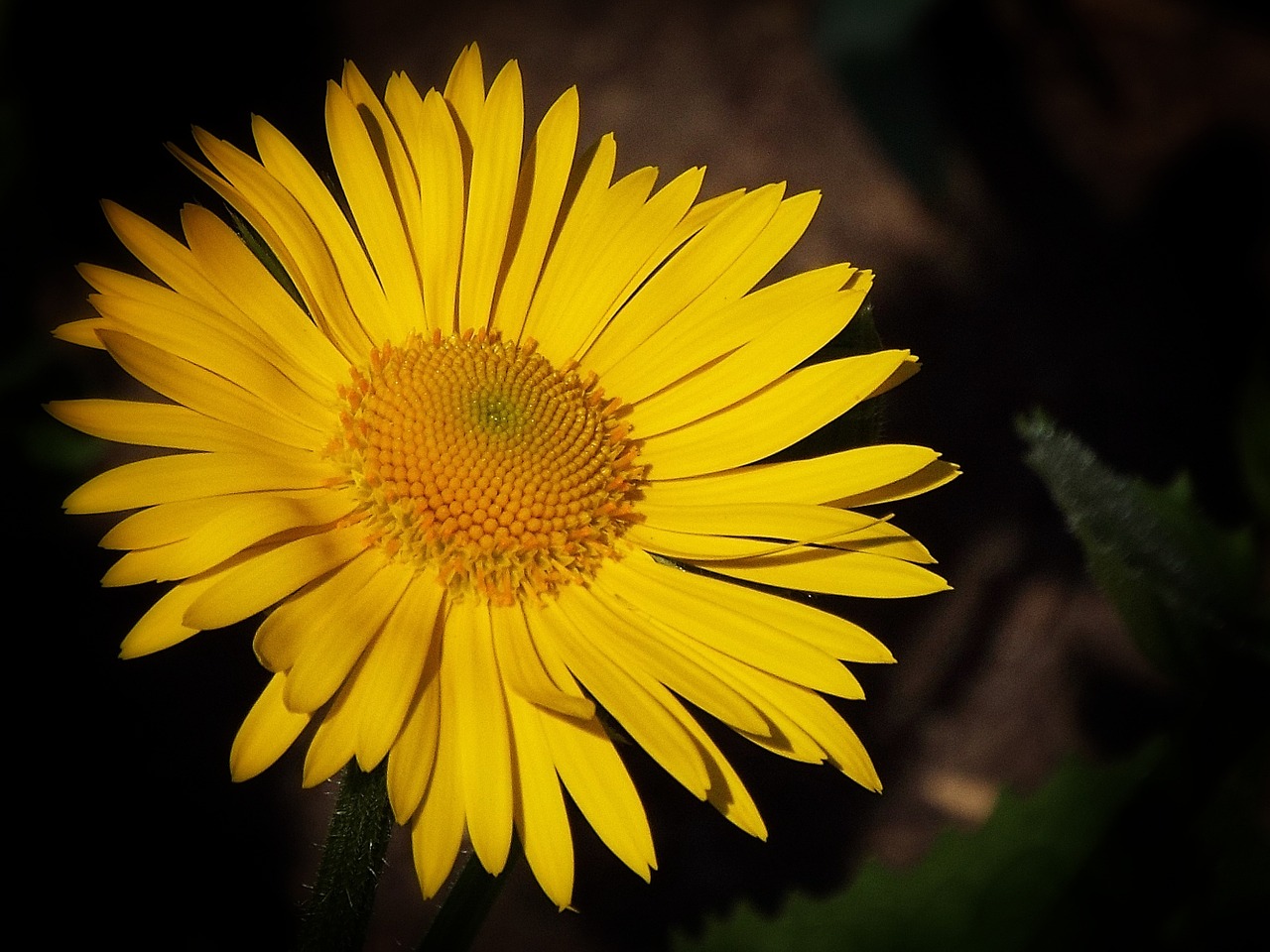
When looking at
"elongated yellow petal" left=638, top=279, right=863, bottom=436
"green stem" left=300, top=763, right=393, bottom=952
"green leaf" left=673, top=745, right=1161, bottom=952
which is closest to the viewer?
"green stem" left=300, top=763, right=393, bottom=952

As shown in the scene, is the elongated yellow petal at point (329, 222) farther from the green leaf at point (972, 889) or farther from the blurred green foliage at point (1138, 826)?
the green leaf at point (972, 889)

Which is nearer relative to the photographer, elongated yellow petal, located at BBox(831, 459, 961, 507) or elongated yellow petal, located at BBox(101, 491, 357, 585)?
elongated yellow petal, located at BBox(101, 491, 357, 585)

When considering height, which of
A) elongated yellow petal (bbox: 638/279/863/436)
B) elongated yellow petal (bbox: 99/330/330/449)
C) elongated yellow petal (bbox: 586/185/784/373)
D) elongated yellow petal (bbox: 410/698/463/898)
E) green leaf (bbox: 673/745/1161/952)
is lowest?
green leaf (bbox: 673/745/1161/952)

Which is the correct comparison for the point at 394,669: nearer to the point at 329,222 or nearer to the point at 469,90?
the point at 329,222

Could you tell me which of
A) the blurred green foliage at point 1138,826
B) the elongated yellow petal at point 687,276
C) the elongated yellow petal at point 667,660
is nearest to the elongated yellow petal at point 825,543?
the elongated yellow petal at point 667,660

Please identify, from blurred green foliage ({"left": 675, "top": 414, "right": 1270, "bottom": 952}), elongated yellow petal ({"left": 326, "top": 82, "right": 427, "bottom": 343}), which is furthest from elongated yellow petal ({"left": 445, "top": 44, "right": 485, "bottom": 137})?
blurred green foliage ({"left": 675, "top": 414, "right": 1270, "bottom": 952})

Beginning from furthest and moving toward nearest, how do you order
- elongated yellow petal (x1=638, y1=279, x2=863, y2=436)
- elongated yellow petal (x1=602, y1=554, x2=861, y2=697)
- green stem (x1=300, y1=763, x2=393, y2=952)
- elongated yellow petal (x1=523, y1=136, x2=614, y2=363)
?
elongated yellow petal (x1=523, y1=136, x2=614, y2=363)
elongated yellow petal (x1=638, y1=279, x2=863, y2=436)
elongated yellow petal (x1=602, y1=554, x2=861, y2=697)
green stem (x1=300, y1=763, x2=393, y2=952)

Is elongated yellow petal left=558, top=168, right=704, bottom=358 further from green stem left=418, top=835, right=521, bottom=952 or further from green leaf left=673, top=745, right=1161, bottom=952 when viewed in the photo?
green leaf left=673, top=745, right=1161, bottom=952

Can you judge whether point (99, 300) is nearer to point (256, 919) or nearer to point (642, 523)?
point (642, 523)
